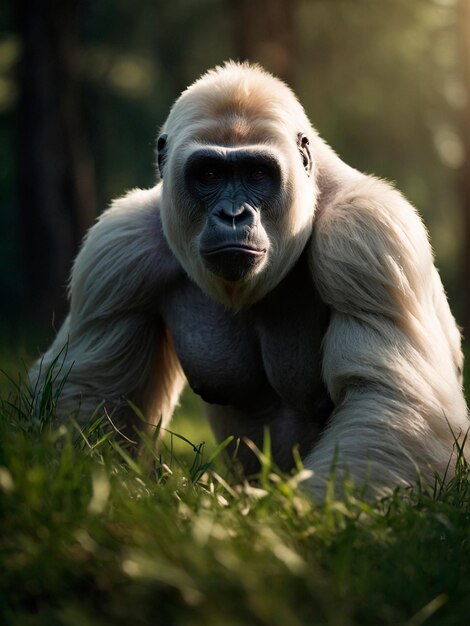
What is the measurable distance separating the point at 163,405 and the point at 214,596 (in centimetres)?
307

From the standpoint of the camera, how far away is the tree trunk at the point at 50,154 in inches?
583

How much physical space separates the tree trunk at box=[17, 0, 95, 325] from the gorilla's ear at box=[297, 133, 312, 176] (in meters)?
9.90

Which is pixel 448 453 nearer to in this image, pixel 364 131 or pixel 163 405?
pixel 163 405

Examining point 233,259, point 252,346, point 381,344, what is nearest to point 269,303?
point 252,346

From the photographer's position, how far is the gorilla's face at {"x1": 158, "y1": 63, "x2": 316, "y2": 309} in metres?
4.64

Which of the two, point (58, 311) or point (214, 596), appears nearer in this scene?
point (214, 596)

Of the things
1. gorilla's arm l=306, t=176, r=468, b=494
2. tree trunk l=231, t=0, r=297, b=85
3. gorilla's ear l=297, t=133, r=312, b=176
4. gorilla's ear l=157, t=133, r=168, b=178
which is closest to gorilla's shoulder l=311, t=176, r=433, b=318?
gorilla's arm l=306, t=176, r=468, b=494

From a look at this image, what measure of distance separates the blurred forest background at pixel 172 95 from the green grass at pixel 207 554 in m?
10.4

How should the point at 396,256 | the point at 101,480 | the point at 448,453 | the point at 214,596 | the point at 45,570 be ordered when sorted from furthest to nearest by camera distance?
1. the point at 396,256
2. the point at 448,453
3. the point at 101,480
4. the point at 45,570
5. the point at 214,596

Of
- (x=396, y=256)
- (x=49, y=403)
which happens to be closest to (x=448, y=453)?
(x=396, y=256)

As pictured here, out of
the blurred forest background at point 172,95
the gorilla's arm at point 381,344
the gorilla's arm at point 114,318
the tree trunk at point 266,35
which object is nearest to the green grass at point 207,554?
the gorilla's arm at point 381,344

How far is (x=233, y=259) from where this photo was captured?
14.9 feet

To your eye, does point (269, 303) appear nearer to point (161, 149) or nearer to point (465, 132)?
point (161, 149)

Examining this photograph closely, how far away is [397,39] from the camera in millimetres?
21219
